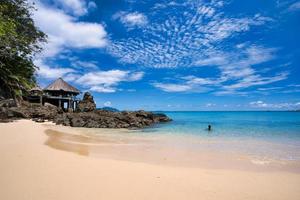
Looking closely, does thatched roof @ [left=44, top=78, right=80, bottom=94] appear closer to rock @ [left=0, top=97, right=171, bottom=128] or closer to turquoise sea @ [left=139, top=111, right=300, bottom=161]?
rock @ [left=0, top=97, right=171, bottom=128]

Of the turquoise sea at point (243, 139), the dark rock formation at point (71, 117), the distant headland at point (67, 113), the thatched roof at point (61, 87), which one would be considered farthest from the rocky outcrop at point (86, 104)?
the turquoise sea at point (243, 139)

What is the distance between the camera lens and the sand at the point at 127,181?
4.91 metres

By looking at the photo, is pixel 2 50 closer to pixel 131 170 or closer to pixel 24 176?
pixel 24 176

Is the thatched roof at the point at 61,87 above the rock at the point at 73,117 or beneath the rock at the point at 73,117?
above

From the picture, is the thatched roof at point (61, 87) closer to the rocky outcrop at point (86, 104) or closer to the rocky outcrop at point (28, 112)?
the rocky outcrop at point (86, 104)

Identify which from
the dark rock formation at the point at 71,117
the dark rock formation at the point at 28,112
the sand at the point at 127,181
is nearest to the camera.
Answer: the sand at the point at 127,181

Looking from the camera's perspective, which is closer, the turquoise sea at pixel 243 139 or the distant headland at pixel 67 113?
the turquoise sea at pixel 243 139

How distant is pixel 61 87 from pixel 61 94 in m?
2.07

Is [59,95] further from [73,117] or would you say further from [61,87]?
[73,117]

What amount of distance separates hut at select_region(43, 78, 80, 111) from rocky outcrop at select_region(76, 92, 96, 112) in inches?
73.0

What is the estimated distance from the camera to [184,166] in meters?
8.30

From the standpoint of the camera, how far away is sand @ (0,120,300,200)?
4914 millimetres

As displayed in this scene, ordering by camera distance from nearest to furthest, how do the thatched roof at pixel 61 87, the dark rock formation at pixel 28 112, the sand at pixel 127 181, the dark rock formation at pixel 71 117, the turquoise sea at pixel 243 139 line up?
the sand at pixel 127 181
the turquoise sea at pixel 243 139
the dark rock formation at pixel 71 117
the dark rock formation at pixel 28 112
the thatched roof at pixel 61 87

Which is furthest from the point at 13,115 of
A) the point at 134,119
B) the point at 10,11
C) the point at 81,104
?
the point at 10,11
